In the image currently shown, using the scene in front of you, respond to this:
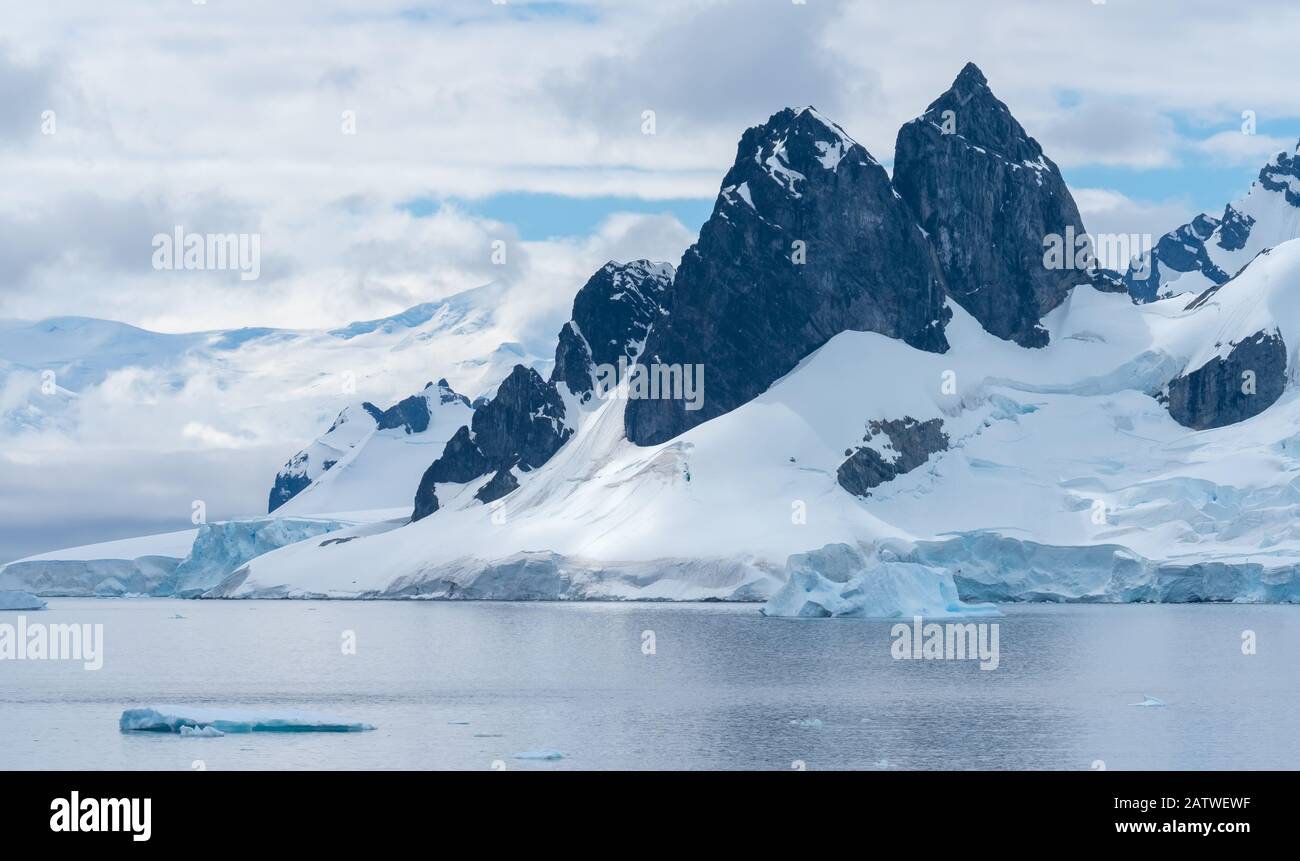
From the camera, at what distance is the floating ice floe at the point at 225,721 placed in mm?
72062

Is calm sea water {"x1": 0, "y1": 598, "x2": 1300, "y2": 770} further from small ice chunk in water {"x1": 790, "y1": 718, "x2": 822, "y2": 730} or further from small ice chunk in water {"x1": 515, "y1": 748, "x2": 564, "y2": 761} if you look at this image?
small ice chunk in water {"x1": 515, "y1": 748, "x2": 564, "y2": 761}

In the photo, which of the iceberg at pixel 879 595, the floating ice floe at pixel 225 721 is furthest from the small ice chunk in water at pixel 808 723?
the iceberg at pixel 879 595

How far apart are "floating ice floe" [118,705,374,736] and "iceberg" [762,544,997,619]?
8525cm

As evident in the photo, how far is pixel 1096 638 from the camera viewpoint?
435ft

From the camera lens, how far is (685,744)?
71.1m

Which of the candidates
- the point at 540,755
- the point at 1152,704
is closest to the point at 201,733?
the point at 540,755

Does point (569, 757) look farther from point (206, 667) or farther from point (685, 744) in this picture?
point (206, 667)

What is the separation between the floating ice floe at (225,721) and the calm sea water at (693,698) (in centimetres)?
71

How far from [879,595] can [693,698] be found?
68.6 m
